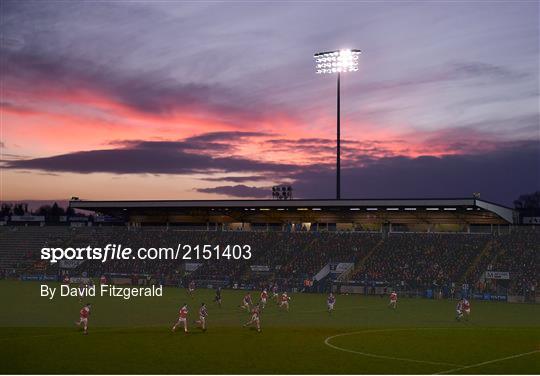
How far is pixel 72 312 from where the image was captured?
52969 millimetres

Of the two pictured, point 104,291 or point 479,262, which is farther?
point 479,262

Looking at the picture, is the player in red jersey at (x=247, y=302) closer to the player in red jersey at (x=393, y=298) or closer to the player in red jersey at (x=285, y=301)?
the player in red jersey at (x=285, y=301)

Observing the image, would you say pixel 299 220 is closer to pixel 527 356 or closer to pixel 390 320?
pixel 390 320

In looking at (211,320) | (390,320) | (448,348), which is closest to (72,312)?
(211,320)

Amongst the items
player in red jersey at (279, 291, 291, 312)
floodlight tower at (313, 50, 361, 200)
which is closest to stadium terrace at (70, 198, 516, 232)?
floodlight tower at (313, 50, 361, 200)

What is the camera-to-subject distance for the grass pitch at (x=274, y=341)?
29.9 m

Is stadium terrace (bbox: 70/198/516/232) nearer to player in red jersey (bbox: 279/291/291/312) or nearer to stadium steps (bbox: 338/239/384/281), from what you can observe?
stadium steps (bbox: 338/239/384/281)

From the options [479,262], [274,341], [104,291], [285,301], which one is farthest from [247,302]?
[479,262]

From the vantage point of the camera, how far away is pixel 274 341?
3744 centimetres

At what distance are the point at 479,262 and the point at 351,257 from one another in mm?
15600

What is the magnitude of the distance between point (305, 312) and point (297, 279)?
26674 millimetres

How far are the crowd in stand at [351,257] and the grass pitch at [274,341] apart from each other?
51.3 feet

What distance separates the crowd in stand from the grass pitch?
15.6 metres

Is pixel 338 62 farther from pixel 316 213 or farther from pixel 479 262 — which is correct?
pixel 479 262
